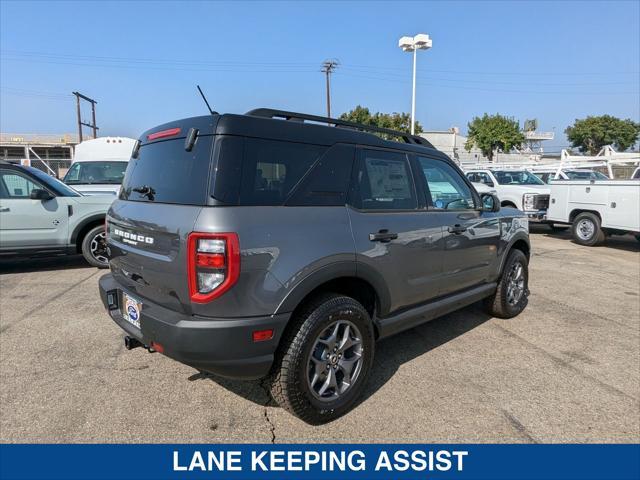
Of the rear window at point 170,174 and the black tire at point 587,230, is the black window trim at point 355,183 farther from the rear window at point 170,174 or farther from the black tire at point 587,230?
the black tire at point 587,230

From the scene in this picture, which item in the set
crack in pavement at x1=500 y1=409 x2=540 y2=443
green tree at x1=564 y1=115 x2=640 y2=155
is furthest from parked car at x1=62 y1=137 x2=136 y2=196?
green tree at x1=564 y1=115 x2=640 y2=155

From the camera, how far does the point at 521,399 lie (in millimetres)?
3057

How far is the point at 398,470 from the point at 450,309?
171cm

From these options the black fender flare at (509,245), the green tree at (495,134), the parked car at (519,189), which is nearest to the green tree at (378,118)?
the green tree at (495,134)

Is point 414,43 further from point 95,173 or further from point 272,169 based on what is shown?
point 272,169

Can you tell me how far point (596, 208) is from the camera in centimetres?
994

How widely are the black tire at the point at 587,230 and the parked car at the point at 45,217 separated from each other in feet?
34.9

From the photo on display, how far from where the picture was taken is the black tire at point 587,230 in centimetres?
992

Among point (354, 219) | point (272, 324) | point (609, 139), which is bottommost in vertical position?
point (272, 324)

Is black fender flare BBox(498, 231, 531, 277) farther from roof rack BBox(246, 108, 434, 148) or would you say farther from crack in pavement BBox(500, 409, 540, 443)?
crack in pavement BBox(500, 409, 540, 443)

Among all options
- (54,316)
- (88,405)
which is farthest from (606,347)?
(54,316)

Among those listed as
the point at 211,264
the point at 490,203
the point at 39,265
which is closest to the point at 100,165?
the point at 39,265

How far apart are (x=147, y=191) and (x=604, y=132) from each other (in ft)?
231

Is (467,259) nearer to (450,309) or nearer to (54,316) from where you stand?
(450,309)
